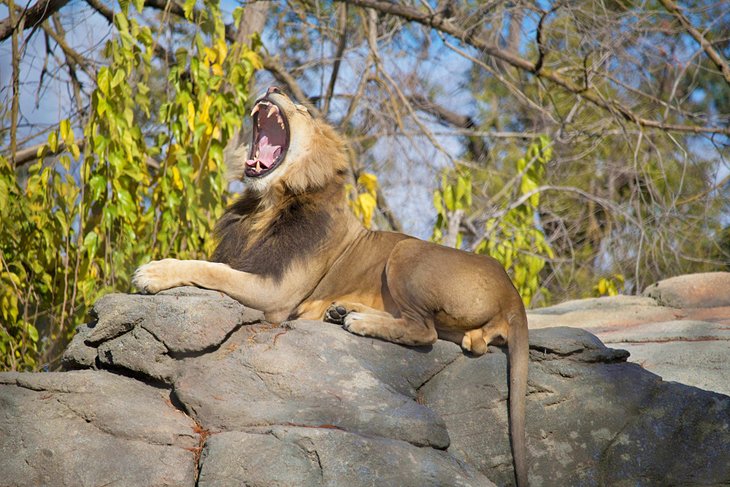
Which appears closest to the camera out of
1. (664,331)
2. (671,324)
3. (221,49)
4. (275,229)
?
(275,229)

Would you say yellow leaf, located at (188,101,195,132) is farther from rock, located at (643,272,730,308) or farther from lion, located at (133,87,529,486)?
rock, located at (643,272,730,308)

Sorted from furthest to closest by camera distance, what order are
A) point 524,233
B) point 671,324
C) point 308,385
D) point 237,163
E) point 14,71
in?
1. point 524,233
2. point 671,324
3. point 14,71
4. point 237,163
5. point 308,385

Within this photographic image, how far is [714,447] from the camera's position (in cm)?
405

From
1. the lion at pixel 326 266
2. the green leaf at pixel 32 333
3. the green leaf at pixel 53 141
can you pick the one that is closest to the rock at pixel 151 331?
the lion at pixel 326 266

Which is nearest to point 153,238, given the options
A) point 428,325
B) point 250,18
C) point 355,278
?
point 355,278

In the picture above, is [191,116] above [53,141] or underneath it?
above

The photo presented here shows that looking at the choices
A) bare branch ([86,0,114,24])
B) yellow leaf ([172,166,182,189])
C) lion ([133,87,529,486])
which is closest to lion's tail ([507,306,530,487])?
lion ([133,87,529,486])

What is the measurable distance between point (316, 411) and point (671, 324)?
11.5ft

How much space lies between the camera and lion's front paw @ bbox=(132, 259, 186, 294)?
4.30 meters

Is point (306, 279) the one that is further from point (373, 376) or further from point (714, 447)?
point (714, 447)

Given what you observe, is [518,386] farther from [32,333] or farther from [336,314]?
[32,333]

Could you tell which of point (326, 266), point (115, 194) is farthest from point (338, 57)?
point (326, 266)

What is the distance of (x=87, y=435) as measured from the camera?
3.42 metres

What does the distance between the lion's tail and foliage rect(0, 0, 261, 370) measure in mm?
2655
